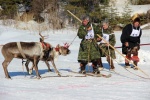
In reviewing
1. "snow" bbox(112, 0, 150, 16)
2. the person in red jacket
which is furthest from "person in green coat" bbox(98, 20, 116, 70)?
"snow" bbox(112, 0, 150, 16)

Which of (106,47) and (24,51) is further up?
(24,51)

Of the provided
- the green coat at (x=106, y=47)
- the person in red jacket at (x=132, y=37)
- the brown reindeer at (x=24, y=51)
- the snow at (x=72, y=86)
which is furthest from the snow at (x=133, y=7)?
the brown reindeer at (x=24, y=51)

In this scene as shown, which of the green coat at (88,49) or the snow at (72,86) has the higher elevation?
the green coat at (88,49)

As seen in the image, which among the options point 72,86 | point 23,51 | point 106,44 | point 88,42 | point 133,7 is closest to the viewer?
point 72,86

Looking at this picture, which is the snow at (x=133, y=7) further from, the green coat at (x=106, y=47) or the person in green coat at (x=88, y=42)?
the person in green coat at (x=88, y=42)

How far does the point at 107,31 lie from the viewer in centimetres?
961

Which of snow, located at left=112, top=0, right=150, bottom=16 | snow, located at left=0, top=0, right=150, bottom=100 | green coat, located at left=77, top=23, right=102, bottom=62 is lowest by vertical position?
snow, located at left=112, top=0, right=150, bottom=16

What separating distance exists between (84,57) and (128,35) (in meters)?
1.65

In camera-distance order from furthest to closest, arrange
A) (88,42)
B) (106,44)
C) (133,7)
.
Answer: (133,7) < (106,44) < (88,42)

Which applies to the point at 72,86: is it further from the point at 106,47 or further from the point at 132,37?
the point at 132,37

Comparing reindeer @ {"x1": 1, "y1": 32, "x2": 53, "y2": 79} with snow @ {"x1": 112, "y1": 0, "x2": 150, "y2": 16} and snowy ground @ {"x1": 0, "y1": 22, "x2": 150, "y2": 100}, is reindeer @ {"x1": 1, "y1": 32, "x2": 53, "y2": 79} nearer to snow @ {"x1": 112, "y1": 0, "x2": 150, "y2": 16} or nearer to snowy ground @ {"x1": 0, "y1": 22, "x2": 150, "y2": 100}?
snowy ground @ {"x1": 0, "y1": 22, "x2": 150, "y2": 100}

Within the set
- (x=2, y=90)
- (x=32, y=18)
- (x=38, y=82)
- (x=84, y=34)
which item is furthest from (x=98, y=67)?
(x=32, y=18)

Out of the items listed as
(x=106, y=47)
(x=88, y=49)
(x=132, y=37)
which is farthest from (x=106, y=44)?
(x=88, y=49)

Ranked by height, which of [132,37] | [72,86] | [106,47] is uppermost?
[132,37]
